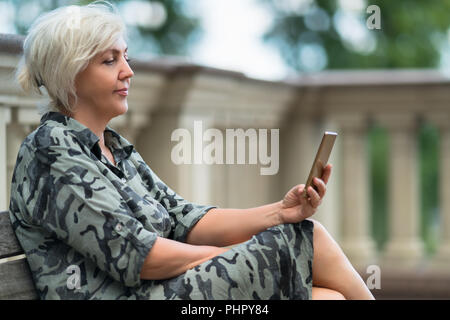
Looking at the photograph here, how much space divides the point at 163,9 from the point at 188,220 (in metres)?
11.2

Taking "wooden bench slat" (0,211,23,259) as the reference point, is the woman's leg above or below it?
below

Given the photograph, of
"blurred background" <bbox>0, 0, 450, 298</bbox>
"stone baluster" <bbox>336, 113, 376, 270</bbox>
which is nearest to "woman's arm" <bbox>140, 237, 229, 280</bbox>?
"blurred background" <bbox>0, 0, 450, 298</bbox>

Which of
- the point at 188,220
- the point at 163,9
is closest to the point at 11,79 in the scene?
the point at 188,220

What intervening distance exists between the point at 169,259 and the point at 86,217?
8.7 inches

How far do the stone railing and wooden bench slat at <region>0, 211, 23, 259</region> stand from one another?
179 cm

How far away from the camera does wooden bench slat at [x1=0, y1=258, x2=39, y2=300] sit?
1.83 meters

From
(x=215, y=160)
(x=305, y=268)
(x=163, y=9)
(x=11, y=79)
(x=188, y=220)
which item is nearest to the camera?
(x=305, y=268)

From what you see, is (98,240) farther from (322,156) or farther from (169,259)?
(322,156)

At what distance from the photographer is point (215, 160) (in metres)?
4.08

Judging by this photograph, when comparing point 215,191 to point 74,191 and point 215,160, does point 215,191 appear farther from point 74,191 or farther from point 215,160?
point 74,191

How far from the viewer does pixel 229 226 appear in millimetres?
2227

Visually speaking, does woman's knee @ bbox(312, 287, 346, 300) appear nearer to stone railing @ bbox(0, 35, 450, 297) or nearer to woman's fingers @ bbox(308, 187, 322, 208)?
woman's fingers @ bbox(308, 187, 322, 208)

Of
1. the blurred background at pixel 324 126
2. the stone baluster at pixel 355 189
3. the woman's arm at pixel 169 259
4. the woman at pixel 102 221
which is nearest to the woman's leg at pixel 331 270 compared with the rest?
the woman at pixel 102 221

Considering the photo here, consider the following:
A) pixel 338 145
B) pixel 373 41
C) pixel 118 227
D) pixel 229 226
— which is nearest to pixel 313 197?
pixel 229 226
